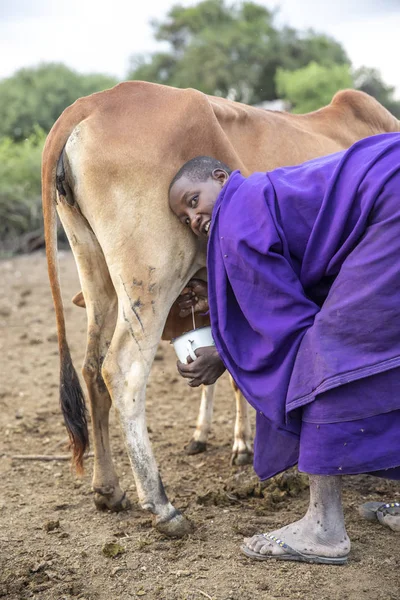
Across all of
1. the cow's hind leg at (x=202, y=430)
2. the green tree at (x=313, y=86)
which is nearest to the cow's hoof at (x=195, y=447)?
the cow's hind leg at (x=202, y=430)

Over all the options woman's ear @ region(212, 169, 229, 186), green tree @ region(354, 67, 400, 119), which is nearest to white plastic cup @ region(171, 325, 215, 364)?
woman's ear @ region(212, 169, 229, 186)

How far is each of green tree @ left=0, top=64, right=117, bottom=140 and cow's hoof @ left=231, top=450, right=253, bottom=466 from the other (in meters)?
14.1

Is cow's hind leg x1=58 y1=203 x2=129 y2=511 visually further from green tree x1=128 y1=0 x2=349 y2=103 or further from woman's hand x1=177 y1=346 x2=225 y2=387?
green tree x1=128 y1=0 x2=349 y2=103

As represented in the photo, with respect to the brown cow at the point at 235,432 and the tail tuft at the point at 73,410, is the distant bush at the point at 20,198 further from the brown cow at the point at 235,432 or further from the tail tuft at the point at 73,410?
the tail tuft at the point at 73,410

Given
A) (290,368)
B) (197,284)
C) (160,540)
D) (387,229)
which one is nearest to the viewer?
(387,229)

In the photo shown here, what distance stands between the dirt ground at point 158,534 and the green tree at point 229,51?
619 inches

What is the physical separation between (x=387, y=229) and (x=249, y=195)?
495 mm

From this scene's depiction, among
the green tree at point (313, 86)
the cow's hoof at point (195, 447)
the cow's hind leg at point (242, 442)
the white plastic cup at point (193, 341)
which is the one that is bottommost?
the cow's hoof at point (195, 447)

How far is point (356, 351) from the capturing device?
2387mm

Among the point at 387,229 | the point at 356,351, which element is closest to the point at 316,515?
the point at 356,351

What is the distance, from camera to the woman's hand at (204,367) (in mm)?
2812

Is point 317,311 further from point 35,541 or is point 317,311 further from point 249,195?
point 35,541

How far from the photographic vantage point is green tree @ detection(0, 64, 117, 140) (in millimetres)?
17766

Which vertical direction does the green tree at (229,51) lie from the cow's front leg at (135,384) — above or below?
above
